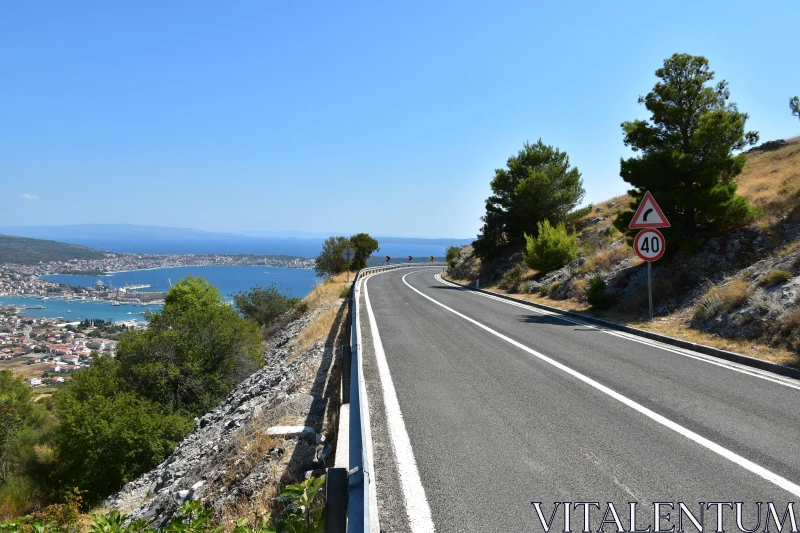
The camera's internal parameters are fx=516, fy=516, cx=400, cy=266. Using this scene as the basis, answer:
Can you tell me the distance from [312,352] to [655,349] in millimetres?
7887

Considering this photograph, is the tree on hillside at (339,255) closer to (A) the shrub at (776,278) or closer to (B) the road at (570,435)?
(A) the shrub at (776,278)

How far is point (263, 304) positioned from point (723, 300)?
126ft

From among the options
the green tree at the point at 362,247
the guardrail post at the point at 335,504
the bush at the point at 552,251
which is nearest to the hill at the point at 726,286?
the bush at the point at 552,251

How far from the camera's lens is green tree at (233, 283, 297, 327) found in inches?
1720

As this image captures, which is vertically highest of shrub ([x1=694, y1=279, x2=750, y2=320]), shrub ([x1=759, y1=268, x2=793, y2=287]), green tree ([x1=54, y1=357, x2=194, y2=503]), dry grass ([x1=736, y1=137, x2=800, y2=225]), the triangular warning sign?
dry grass ([x1=736, y1=137, x2=800, y2=225])

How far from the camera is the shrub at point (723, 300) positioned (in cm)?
1148

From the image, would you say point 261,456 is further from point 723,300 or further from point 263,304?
point 263,304

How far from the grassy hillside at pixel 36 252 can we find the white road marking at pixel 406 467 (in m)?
179

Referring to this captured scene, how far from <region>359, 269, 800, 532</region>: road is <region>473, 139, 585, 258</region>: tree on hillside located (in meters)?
25.4

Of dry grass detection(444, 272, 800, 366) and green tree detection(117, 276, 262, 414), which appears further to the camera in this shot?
green tree detection(117, 276, 262, 414)

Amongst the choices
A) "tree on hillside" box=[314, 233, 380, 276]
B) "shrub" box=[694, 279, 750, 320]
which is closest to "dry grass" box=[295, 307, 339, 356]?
"shrub" box=[694, 279, 750, 320]

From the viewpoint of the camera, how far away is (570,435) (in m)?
5.17

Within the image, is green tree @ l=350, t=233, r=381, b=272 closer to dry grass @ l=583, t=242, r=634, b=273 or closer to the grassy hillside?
dry grass @ l=583, t=242, r=634, b=273

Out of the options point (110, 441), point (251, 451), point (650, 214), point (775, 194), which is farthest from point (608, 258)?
point (110, 441)
